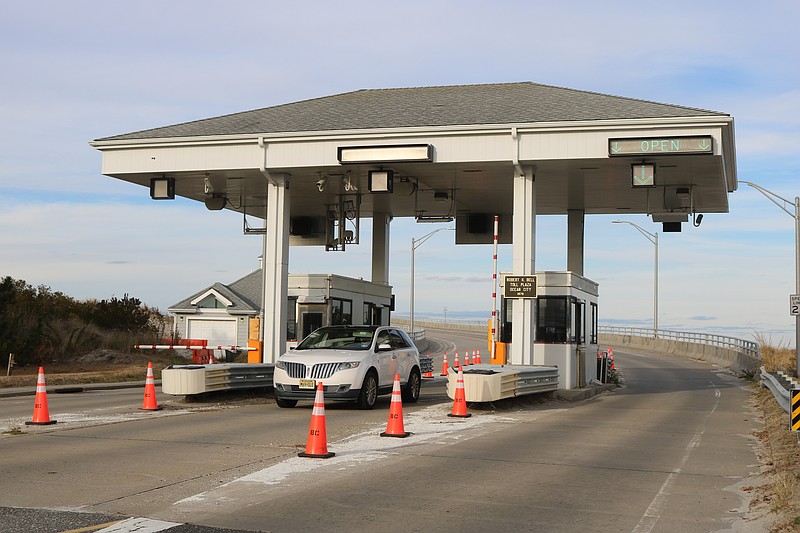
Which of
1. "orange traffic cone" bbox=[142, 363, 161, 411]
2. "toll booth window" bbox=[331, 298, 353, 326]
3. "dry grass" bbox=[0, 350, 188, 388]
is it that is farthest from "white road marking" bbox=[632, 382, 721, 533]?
"dry grass" bbox=[0, 350, 188, 388]

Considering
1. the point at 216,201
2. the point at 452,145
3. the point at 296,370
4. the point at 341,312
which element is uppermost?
the point at 452,145

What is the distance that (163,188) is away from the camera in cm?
2630

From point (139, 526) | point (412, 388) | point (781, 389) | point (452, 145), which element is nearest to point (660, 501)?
point (139, 526)

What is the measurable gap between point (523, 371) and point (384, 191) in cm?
609

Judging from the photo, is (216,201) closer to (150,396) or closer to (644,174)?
(150,396)

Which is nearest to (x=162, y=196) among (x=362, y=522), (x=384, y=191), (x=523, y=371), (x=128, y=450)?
(x=384, y=191)

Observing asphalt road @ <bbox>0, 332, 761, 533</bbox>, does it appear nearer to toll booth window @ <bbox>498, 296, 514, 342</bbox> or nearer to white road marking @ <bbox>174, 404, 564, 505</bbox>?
white road marking @ <bbox>174, 404, 564, 505</bbox>

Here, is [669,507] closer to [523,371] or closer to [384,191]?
[523,371]

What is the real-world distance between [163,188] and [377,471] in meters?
16.6

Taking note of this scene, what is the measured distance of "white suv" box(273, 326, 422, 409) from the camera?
1892 centimetres

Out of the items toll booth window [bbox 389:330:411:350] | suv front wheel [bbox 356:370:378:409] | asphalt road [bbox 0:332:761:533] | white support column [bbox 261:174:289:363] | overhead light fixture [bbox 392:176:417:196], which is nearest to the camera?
asphalt road [bbox 0:332:761:533]

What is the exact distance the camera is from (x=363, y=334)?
20.6 metres

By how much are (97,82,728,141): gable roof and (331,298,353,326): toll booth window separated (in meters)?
5.39

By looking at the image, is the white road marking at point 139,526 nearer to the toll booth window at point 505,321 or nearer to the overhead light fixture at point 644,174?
the overhead light fixture at point 644,174
